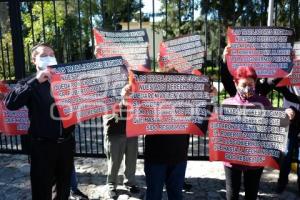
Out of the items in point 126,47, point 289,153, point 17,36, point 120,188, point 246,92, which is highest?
point 17,36

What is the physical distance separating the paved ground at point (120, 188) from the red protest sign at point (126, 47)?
1.70 m

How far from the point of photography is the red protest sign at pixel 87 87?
3566 millimetres

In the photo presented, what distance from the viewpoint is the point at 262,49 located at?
419cm

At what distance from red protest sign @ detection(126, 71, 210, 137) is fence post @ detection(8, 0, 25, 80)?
2.75 metres

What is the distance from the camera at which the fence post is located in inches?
220

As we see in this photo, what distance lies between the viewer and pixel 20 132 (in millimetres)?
4863

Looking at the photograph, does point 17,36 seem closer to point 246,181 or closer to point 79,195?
point 79,195

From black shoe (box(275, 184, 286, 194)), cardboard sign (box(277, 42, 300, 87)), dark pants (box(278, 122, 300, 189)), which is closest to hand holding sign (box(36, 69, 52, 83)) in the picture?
cardboard sign (box(277, 42, 300, 87))

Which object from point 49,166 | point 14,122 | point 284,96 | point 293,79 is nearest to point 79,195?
point 14,122

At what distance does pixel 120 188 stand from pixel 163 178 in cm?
158

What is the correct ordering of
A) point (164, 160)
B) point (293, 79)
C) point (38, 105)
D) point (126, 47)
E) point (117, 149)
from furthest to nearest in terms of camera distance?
1. point (117, 149)
2. point (126, 47)
3. point (293, 79)
4. point (164, 160)
5. point (38, 105)

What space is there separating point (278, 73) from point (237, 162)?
1.10 metres

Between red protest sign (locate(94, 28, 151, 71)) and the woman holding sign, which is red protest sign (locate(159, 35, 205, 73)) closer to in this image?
red protest sign (locate(94, 28, 151, 71))

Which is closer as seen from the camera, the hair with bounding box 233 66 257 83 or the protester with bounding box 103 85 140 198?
the hair with bounding box 233 66 257 83
